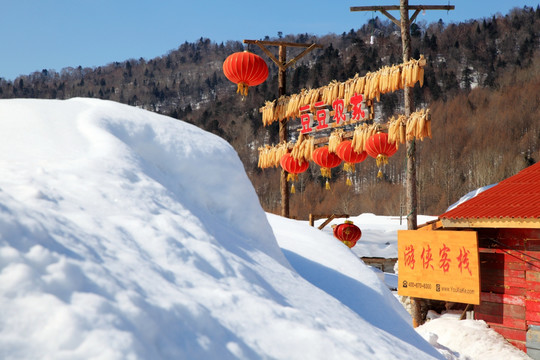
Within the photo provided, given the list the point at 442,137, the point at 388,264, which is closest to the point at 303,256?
the point at 388,264

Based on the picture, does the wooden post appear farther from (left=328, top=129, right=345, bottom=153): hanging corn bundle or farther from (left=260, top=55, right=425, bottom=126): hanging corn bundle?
(left=328, top=129, right=345, bottom=153): hanging corn bundle

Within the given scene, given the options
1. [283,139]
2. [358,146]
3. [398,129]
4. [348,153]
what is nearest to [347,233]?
[283,139]

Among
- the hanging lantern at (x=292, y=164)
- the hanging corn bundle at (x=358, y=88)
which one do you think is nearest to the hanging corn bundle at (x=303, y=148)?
the hanging lantern at (x=292, y=164)

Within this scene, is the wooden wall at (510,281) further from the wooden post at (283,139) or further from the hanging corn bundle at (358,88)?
the wooden post at (283,139)

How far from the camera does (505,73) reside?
232ft

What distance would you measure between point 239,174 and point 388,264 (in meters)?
20.4

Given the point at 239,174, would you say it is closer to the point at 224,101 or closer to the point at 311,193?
the point at 311,193

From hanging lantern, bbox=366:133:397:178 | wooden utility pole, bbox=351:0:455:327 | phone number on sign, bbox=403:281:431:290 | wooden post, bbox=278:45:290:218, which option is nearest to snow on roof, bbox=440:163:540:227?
phone number on sign, bbox=403:281:431:290

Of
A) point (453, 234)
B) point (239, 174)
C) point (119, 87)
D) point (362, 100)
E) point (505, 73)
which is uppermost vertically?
point (119, 87)

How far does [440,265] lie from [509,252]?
125cm

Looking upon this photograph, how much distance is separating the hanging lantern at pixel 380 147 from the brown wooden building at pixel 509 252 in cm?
206

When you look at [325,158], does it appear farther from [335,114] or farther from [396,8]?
[396,8]

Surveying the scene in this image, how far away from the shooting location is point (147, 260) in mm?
2711

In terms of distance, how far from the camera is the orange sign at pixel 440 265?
899cm
